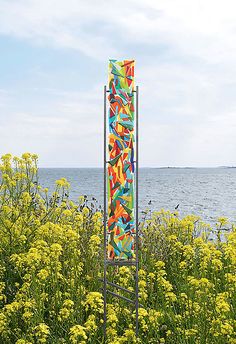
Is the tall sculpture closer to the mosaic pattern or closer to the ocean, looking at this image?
the mosaic pattern

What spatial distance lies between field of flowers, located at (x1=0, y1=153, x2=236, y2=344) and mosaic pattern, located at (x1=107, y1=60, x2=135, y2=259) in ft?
1.61

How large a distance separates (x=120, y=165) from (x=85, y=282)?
1.47 meters

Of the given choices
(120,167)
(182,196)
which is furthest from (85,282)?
(182,196)

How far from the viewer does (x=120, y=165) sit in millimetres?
4582

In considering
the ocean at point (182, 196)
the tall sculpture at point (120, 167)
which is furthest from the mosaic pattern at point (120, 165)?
the ocean at point (182, 196)

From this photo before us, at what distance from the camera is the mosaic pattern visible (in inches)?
180

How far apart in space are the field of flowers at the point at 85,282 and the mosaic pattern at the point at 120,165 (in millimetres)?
491

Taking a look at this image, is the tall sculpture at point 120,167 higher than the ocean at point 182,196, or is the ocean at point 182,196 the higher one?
the tall sculpture at point 120,167

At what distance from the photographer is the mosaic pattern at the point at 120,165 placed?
15.0 feet

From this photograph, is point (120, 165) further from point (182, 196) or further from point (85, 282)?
point (182, 196)

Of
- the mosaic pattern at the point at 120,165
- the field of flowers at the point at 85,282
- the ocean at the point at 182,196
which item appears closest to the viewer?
the field of flowers at the point at 85,282

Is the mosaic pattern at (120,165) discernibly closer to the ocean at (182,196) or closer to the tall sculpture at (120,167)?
the tall sculpture at (120,167)

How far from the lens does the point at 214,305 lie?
170 inches

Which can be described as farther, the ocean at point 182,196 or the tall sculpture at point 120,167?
the ocean at point 182,196
